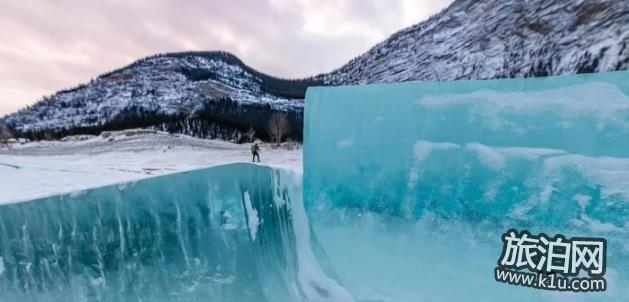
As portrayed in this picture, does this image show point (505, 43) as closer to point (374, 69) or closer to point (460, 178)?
point (374, 69)

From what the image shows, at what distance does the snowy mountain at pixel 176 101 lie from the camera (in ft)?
174

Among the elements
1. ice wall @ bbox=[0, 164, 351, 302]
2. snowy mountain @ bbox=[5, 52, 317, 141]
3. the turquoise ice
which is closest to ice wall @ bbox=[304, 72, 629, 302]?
the turquoise ice

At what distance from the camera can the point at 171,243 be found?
5949mm

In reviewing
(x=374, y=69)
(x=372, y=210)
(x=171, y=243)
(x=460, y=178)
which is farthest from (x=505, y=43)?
(x=171, y=243)

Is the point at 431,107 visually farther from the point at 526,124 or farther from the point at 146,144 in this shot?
the point at 146,144

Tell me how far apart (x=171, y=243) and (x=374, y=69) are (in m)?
78.9

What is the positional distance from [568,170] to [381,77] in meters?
68.8

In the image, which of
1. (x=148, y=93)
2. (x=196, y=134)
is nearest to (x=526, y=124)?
(x=196, y=134)

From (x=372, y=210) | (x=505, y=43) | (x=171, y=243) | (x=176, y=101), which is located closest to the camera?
(x=372, y=210)

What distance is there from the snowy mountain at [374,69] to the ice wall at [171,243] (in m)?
33.8

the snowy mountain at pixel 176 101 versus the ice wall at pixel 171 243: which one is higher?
the snowy mountain at pixel 176 101

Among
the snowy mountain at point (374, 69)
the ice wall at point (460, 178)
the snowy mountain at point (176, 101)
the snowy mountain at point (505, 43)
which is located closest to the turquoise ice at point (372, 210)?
the ice wall at point (460, 178)

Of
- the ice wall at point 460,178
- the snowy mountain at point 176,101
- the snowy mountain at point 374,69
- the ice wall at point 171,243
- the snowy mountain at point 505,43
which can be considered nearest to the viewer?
the ice wall at point 460,178

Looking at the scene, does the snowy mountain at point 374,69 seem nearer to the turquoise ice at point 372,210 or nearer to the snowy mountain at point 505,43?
the snowy mountain at point 505,43
